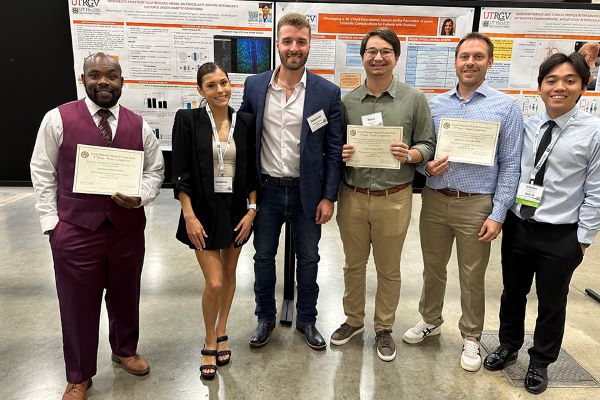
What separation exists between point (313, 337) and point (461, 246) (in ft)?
3.62

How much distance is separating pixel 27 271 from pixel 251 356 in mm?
2524

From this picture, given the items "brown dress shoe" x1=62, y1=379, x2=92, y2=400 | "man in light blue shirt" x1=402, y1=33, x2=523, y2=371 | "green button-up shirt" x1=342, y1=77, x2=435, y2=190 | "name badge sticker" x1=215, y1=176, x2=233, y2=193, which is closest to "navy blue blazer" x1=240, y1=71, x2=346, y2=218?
"green button-up shirt" x1=342, y1=77, x2=435, y2=190

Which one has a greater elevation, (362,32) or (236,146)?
(362,32)

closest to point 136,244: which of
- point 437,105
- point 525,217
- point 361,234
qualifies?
point 361,234

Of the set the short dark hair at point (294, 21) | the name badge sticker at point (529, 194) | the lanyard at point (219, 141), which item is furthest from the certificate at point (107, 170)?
the name badge sticker at point (529, 194)

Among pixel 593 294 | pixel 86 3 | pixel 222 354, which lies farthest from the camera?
pixel 593 294

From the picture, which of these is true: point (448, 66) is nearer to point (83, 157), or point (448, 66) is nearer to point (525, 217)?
point (525, 217)

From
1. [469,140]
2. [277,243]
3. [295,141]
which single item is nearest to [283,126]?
A: [295,141]

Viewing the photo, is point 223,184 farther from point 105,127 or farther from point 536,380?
point 536,380

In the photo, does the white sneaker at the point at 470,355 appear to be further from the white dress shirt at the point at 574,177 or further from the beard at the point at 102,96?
the beard at the point at 102,96

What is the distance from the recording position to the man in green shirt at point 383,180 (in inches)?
91.3

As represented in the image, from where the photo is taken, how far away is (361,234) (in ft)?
8.46

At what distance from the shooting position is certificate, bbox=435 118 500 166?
88.7 inches

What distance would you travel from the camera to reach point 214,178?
2.22 meters
